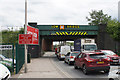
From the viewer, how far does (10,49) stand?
Result: 38.4ft

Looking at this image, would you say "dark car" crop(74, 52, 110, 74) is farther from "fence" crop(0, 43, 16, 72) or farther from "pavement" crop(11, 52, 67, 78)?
"fence" crop(0, 43, 16, 72)

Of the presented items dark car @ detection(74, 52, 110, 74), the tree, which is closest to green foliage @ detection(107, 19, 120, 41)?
dark car @ detection(74, 52, 110, 74)

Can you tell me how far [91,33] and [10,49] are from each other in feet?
70.4

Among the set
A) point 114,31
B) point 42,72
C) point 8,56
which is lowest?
point 42,72

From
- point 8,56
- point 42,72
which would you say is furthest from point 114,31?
point 8,56

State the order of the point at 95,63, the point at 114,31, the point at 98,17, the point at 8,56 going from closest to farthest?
the point at 95,63, the point at 8,56, the point at 114,31, the point at 98,17

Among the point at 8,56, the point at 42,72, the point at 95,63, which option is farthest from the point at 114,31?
the point at 8,56

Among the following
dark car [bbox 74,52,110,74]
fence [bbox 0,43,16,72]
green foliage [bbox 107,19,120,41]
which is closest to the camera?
dark car [bbox 74,52,110,74]

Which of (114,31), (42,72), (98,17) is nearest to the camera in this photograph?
(42,72)

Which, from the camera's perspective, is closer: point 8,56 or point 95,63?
point 95,63

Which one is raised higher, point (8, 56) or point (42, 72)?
point (8, 56)

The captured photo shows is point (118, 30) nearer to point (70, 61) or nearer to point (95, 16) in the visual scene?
point (70, 61)

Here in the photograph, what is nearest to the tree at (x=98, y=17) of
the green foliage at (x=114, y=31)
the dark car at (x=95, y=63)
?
the green foliage at (x=114, y=31)

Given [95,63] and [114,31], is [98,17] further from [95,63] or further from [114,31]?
[95,63]
